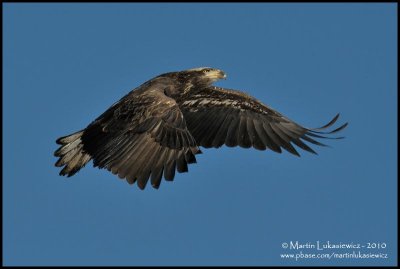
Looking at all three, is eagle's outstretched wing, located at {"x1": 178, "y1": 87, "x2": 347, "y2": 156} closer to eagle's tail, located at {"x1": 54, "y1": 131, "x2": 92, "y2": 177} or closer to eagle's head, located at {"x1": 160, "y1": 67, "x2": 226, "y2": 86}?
eagle's head, located at {"x1": 160, "y1": 67, "x2": 226, "y2": 86}

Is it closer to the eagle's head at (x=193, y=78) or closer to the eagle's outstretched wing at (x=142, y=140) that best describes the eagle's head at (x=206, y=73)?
the eagle's head at (x=193, y=78)

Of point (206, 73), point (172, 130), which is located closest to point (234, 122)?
point (206, 73)

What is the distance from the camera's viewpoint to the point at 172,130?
47.7 ft

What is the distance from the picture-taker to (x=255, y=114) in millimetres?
17719

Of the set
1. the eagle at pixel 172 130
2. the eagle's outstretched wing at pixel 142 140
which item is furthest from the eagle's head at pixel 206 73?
the eagle's outstretched wing at pixel 142 140

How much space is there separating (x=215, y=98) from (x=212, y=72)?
894 millimetres

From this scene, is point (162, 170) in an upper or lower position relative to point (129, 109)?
lower

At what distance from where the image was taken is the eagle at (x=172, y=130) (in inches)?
556

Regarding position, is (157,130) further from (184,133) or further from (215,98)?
(215,98)

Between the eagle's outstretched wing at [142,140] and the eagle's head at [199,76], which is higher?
the eagle's head at [199,76]

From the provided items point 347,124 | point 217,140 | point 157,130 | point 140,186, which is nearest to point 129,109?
point 157,130

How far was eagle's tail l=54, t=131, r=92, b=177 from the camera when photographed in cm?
1545

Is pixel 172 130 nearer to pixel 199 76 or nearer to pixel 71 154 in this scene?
pixel 71 154

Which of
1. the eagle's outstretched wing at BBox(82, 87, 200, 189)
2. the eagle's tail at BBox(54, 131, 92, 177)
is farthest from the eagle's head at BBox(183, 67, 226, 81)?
the eagle's tail at BBox(54, 131, 92, 177)
